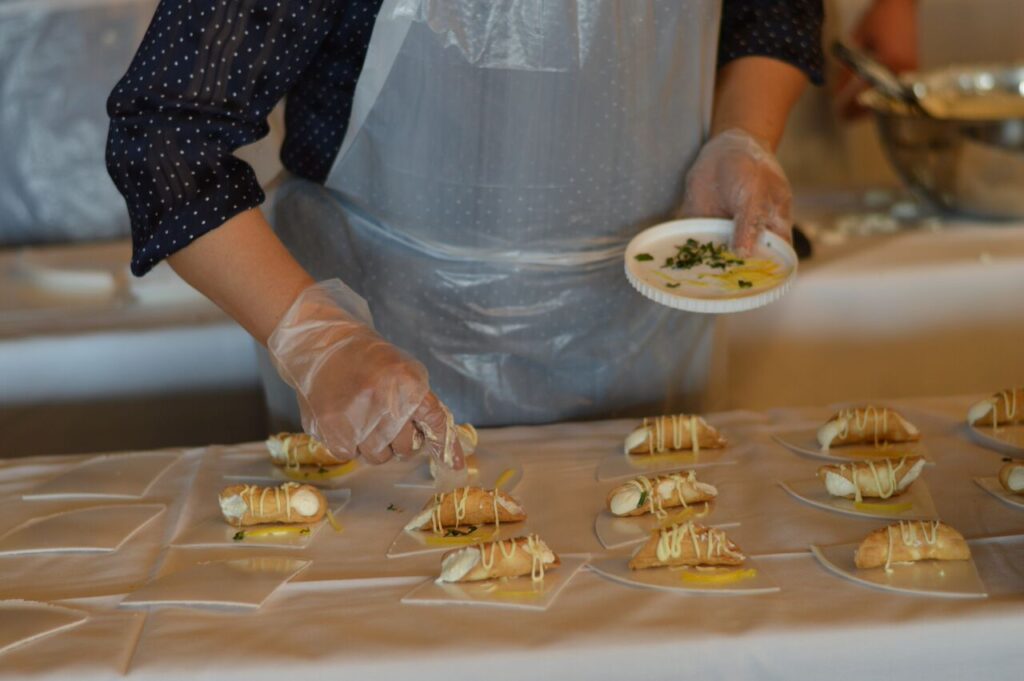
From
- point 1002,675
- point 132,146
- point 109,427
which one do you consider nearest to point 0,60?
point 109,427

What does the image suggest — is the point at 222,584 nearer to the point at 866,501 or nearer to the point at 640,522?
the point at 640,522

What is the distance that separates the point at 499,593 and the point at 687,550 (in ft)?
0.65

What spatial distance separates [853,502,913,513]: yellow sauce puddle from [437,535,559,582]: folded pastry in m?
0.36

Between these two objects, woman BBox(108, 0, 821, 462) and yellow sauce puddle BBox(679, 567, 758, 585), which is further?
woman BBox(108, 0, 821, 462)

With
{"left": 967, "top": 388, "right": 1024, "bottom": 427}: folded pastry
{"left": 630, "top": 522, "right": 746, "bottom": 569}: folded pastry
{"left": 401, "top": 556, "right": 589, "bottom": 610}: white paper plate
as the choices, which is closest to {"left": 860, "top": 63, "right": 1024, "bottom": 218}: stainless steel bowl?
{"left": 967, "top": 388, "right": 1024, "bottom": 427}: folded pastry

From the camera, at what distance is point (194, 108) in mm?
1299

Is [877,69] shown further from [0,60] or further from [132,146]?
[0,60]

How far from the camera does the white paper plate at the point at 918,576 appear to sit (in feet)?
3.73

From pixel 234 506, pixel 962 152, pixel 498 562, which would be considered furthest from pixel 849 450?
pixel 962 152

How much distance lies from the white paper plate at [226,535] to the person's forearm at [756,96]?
32.6 inches

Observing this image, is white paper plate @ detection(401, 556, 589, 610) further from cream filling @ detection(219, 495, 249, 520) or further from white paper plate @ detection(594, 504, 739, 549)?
cream filling @ detection(219, 495, 249, 520)

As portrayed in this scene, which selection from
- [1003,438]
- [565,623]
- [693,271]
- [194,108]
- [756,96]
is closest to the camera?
[565,623]

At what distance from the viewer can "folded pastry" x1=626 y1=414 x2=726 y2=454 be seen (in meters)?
1.49

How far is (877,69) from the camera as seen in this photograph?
2355mm
